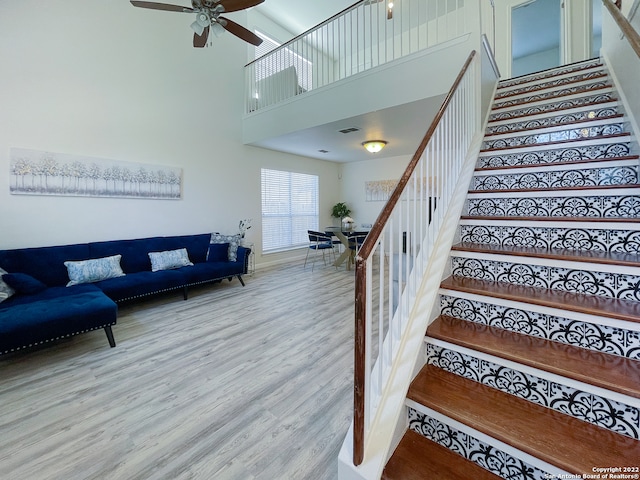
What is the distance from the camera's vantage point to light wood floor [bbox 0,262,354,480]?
56.3 inches

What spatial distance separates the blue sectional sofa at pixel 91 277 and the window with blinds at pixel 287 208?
1550mm

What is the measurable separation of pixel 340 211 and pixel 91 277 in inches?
222

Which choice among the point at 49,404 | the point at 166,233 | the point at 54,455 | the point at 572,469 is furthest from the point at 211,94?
the point at 572,469

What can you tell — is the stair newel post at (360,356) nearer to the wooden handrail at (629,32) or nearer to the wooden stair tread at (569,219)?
the wooden stair tread at (569,219)

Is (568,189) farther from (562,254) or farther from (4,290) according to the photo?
(4,290)

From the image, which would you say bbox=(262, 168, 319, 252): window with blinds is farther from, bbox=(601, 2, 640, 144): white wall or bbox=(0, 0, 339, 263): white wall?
bbox=(601, 2, 640, 144): white wall

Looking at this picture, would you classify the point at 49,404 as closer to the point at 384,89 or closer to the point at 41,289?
the point at 41,289

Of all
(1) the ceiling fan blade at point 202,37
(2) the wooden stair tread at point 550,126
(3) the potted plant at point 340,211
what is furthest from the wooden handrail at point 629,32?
(3) the potted plant at point 340,211

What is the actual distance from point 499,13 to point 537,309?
254 inches

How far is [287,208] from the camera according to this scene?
6730 mm

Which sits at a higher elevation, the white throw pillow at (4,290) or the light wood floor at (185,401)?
the white throw pillow at (4,290)

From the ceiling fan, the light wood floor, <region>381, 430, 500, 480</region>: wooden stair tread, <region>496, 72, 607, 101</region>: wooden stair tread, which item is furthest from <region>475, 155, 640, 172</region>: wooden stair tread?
the ceiling fan

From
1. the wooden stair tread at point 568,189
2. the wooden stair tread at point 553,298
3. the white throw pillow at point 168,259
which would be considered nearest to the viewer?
the wooden stair tread at point 553,298

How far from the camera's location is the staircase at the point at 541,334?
104 centimetres
